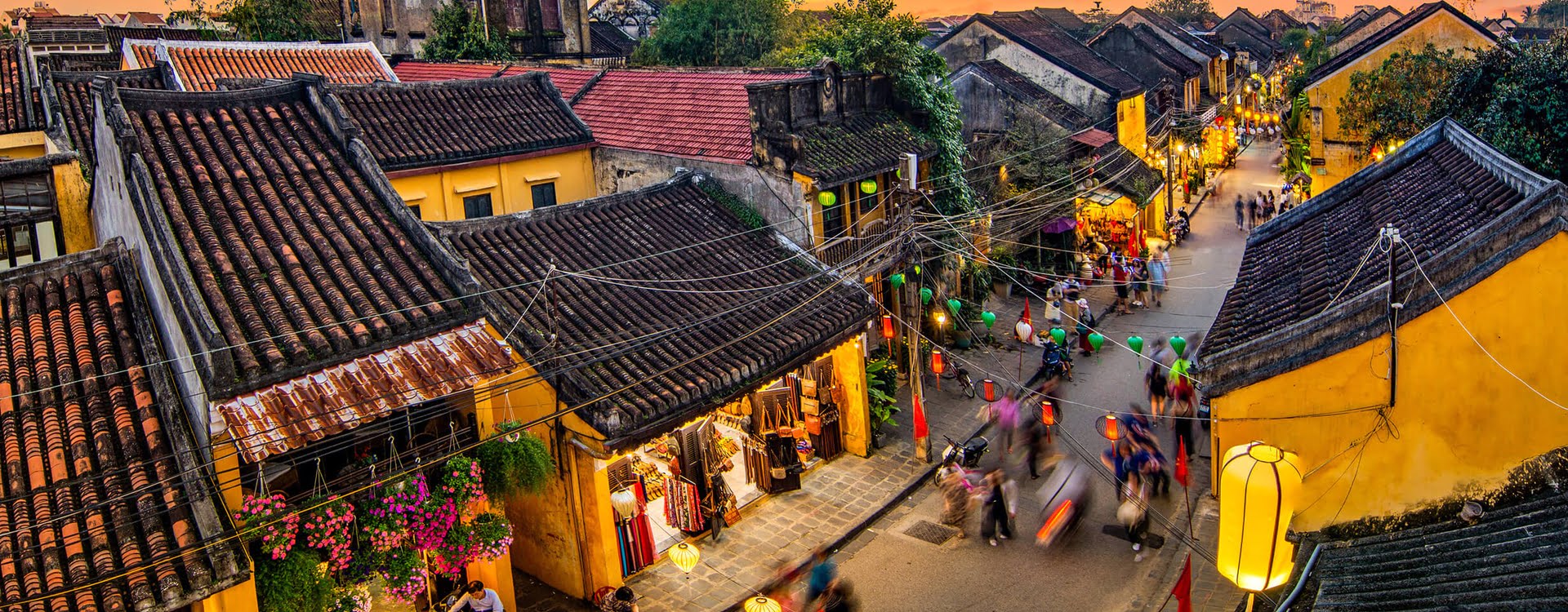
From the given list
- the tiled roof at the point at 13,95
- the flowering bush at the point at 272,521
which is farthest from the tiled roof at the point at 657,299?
the tiled roof at the point at 13,95

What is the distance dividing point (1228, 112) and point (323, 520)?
161ft

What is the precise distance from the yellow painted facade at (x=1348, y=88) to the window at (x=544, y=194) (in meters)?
20.9

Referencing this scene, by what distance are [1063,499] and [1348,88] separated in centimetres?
1937

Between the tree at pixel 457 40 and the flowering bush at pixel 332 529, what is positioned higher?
the tree at pixel 457 40

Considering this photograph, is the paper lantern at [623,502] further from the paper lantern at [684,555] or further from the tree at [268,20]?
the tree at [268,20]

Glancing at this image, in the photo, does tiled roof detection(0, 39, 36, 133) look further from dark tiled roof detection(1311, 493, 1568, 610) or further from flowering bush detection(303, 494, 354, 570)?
dark tiled roof detection(1311, 493, 1568, 610)

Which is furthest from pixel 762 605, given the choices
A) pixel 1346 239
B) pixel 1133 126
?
pixel 1133 126

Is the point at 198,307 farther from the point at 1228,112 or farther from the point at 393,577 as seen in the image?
the point at 1228,112

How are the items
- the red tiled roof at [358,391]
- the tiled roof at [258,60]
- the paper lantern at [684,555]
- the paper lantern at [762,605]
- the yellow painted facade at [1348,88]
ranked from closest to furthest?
the red tiled roof at [358,391], the paper lantern at [762,605], the paper lantern at [684,555], the tiled roof at [258,60], the yellow painted facade at [1348,88]

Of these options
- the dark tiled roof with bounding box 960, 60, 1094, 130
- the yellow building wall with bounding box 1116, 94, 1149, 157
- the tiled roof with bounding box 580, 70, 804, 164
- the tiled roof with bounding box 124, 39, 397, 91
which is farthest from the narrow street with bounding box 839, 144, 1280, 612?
the tiled roof with bounding box 124, 39, 397, 91

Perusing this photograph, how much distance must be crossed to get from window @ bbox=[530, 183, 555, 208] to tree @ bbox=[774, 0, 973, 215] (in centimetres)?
641

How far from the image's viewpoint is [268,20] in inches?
1419

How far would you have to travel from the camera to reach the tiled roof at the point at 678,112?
826 inches

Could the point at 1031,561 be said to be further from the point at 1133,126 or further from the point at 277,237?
the point at 1133,126
